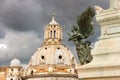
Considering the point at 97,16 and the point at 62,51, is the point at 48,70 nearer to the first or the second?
the point at 62,51

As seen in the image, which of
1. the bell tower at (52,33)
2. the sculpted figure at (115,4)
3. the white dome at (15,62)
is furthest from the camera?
the bell tower at (52,33)

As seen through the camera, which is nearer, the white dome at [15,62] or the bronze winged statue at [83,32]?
the bronze winged statue at [83,32]

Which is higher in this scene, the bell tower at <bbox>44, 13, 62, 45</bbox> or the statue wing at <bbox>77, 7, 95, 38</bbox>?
the bell tower at <bbox>44, 13, 62, 45</bbox>

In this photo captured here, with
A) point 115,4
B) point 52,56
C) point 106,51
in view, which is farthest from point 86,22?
point 52,56

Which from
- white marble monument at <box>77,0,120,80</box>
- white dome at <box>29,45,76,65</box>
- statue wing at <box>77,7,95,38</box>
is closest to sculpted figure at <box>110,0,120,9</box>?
white marble monument at <box>77,0,120,80</box>

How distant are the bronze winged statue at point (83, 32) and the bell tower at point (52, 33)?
7277cm

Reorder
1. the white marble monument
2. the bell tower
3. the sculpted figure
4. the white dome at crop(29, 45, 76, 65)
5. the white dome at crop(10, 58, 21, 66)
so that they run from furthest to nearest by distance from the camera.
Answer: the bell tower
the white dome at crop(10, 58, 21, 66)
the white dome at crop(29, 45, 76, 65)
the sculpted figure
the white marble monument

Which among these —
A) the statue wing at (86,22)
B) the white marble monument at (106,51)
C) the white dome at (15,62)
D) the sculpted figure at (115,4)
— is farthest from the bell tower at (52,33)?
the white marble monument at (106,51)

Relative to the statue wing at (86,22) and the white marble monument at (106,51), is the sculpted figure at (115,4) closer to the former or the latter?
the white marble monument at (106,51)

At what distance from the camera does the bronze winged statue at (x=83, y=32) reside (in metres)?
A: 12.7

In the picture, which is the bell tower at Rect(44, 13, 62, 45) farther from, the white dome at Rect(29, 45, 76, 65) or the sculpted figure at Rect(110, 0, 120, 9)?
the sculpted figure at Rect(110, 0, 120, 9)

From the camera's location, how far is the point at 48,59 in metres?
81.9

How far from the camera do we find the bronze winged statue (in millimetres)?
12664

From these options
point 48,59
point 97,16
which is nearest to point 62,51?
point 48,59
